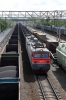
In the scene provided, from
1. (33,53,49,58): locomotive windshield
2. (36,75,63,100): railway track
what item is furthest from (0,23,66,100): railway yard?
(33,53,49,58): locomotive windshield

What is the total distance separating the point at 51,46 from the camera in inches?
1403

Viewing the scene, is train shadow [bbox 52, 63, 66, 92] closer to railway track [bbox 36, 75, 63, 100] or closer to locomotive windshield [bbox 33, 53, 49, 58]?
railway track [bbox 36, 75, 63, 100]

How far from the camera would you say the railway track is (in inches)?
686

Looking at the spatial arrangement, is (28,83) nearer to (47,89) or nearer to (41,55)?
(47,89)

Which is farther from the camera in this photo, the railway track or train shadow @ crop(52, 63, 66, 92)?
train shadow @ crop(52, 63, 66, 92)

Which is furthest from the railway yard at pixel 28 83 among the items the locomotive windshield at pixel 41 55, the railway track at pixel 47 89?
the locomotive windshield at pixel 41 55

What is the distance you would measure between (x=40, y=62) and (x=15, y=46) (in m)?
11.9

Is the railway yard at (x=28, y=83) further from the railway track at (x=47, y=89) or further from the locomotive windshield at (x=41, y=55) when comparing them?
the locomotive windshield at (x=41, y=55)

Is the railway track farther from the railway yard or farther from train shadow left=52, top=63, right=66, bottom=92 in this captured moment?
train shadow left=52, top=63, right=66, bottom=92

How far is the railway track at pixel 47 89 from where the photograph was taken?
57.2 feet

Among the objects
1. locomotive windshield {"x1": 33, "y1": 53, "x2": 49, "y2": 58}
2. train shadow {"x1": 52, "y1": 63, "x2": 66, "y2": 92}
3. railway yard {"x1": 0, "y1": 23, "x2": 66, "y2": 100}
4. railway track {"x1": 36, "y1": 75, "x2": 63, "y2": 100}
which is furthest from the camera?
locomotive windshield {"x1": 33, "y1": 53, "x2": 49, "y2": 58}

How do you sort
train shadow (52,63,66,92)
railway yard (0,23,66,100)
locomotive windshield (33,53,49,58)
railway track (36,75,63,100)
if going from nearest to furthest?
railway yard (0,23,66,100), railway track (36,75,63,100), train shadow (52,63,66,92), locomotive windshield (33,53,49,58)

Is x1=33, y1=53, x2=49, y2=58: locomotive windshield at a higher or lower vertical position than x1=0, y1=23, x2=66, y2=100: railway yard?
higher

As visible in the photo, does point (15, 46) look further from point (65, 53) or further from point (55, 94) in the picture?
point (55, 94)
